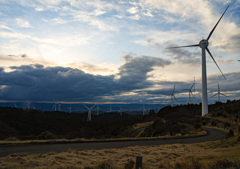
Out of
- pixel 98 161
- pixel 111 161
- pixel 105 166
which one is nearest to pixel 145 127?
pixel 98 161

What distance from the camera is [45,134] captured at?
3288cm

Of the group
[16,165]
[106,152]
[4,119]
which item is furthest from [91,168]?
[4,119]

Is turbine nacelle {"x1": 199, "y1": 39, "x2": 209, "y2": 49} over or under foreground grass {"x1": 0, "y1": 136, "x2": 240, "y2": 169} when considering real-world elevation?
over

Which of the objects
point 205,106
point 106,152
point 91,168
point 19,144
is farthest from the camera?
point 205,106

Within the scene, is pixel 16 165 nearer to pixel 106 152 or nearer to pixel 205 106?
pixel 106 152

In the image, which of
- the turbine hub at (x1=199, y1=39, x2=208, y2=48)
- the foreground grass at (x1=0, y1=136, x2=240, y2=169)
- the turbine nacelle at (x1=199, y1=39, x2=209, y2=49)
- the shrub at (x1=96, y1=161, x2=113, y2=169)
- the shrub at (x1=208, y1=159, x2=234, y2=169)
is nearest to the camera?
the shrub at (x1=208, y1=159, x2=234, y2=169)

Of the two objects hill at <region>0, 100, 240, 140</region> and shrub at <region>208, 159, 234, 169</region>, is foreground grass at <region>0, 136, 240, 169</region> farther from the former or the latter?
hill at <region>0, 100, 240, 140</region>

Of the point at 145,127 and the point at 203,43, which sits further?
the point at 145,127

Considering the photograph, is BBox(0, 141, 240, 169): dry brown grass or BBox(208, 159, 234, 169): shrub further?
BBox(0, 141, 240, 169): dry brown grass

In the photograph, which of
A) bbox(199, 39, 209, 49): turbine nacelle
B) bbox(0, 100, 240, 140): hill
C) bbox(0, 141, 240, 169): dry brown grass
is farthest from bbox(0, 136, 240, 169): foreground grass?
bbox(199, 39, 209, 49): turbine nacelle

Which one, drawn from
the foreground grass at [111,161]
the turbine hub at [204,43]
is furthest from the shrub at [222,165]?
the turbine hub at [204,43]

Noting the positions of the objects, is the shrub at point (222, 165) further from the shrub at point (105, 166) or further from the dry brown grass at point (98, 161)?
the shrub at point (105, 166)

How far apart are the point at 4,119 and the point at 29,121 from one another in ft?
33.2

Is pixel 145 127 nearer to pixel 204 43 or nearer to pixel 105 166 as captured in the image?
pixel 204 43
